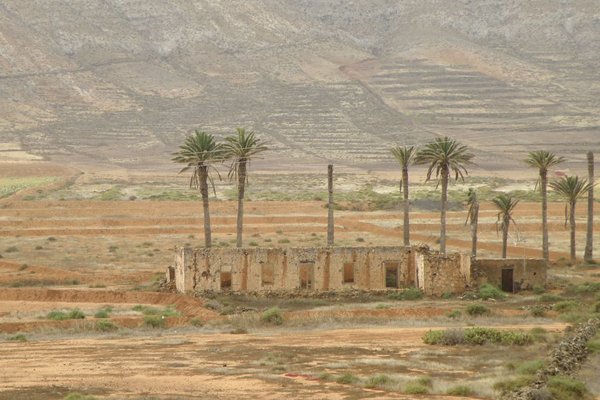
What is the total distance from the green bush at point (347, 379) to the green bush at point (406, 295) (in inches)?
685

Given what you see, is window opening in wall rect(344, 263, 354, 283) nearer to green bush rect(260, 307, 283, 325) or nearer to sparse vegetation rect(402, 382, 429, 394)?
green bush rect(260, 307, 283, 325)

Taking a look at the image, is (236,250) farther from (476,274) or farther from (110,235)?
(110,235)

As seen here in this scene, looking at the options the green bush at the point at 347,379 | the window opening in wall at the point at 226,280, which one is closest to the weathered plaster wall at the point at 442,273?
the window opening in wall at the point at 226,280

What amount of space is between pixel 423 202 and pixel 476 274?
139ft

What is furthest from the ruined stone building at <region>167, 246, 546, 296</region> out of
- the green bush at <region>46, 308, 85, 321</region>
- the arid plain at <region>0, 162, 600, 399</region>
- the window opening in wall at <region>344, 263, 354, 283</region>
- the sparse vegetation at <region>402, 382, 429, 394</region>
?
the sparse vegetation at <region>402, 382, 429, 394</region>

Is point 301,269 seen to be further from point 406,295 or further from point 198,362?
point 198,362

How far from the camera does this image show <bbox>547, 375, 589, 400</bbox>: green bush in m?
24.1

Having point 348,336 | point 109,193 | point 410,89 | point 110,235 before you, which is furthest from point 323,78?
point 348,336

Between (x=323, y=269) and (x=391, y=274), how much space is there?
126 inches

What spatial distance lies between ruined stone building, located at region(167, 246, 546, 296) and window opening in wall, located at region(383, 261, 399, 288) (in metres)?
0.38

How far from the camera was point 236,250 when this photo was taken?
147 feet

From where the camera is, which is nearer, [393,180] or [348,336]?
[348,336]

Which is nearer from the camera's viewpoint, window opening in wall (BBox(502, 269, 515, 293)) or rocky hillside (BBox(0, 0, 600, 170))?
window opening in wall (BBox(502, 269, 515, 293))

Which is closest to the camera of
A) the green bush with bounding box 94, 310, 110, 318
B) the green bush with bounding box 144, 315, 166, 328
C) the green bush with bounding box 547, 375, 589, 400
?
the green bush with bounding box 547, 375, 589, 400
